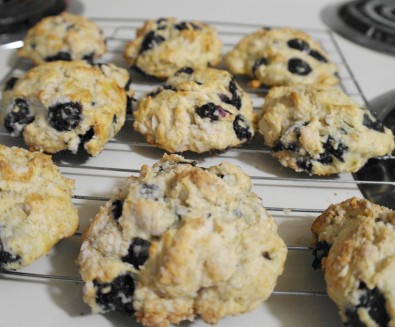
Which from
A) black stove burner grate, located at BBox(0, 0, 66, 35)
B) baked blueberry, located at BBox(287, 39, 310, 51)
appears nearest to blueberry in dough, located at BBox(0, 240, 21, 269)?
baked blueberry, located at BBox(287, 39, 310, 51)

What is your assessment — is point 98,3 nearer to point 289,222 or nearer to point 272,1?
point 272,1

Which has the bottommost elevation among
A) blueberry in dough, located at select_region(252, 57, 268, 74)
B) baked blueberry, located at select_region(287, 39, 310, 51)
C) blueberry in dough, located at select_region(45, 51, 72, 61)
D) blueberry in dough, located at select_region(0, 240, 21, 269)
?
blueberry in dough, located at select_region(0, 240, 21, 269)

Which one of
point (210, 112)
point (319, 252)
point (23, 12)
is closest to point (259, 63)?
point (210, 112)

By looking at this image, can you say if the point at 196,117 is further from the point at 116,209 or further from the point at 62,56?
the point at 62,56

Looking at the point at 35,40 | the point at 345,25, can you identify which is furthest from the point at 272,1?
the point at 35,40

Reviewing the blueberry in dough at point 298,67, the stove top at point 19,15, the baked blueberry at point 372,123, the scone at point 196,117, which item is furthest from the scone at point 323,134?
the stove top at point 19,15

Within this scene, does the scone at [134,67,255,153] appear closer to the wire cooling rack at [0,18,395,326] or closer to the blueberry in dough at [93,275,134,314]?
the wire cooling rack at [0,18,395,326]
